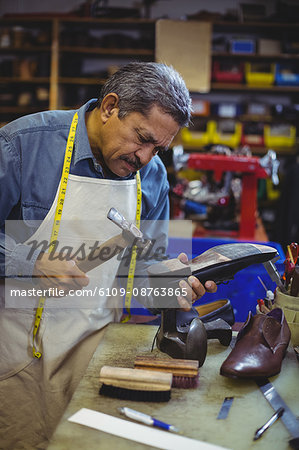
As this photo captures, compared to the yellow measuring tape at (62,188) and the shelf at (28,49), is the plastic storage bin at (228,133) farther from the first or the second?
the yellow measuring tape at (62,188)

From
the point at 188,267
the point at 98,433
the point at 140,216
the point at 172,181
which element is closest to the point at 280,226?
the point at 172,181

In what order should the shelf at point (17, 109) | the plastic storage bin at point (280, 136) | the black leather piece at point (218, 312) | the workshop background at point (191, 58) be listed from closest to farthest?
the black leather piece at point (218, 312)
the workshop background at point (191, 58)
the plastic storage bin at point (280, 136)
the shelf at point (17, 109)

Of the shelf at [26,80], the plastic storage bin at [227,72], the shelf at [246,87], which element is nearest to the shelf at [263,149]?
the shelf at [246,87]

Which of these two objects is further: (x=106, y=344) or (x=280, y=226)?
(x=280, y=226)

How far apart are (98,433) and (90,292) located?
0.79 m

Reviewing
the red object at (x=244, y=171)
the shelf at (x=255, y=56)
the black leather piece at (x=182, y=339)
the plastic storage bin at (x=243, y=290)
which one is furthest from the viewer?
the shelf at (x=255, y=56)

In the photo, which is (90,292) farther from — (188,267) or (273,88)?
(273,88)

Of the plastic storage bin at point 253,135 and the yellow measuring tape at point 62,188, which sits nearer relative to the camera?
the yellow measuring tape at point 62,188

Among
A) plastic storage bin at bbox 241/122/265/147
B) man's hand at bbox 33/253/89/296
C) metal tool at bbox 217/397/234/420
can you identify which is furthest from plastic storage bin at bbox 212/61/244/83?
metal tool at bbox 217/397/234/420

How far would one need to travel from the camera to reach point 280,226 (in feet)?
16.0

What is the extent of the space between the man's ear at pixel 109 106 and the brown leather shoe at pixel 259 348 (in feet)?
2.60

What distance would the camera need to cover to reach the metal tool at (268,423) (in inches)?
41.8

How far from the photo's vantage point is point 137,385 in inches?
46.8

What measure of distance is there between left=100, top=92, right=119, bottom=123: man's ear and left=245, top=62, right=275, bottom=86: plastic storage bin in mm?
4793
